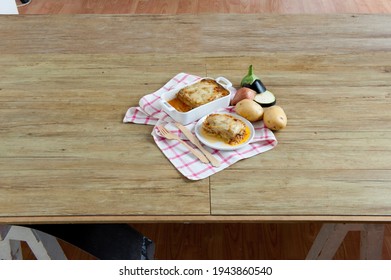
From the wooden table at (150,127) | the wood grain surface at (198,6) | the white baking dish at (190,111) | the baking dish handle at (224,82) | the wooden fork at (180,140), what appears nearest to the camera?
the wooden table at (150,127)

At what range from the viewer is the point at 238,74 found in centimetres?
154

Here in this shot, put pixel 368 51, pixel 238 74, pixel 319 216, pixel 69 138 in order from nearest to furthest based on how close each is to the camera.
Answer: pixel 319 216 → pixel 69 138 → pixel 238 74 → pixel 368 51

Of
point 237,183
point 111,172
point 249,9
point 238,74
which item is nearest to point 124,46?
point 238,74

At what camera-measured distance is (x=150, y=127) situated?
1.34m

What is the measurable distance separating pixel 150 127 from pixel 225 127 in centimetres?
21

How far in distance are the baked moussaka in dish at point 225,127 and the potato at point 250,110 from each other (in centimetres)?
4

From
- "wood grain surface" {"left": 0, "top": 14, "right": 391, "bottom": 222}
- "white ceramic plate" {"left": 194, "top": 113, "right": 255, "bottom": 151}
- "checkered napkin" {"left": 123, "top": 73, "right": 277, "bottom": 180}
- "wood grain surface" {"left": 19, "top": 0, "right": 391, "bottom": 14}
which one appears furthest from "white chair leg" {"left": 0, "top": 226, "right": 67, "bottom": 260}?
"wood grain surface" {"left": 19, "top": 0, "right": 391, "bottom": 14}

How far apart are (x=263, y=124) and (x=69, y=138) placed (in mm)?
503

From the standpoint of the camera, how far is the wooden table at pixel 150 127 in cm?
110

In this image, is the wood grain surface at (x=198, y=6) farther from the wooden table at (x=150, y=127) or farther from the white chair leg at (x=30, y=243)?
the white chair leg at (x=30, y=243)

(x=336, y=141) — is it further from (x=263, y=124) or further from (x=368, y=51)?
(x=368, y=51)

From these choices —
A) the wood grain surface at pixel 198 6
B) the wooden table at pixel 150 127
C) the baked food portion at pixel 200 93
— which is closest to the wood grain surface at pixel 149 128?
the wooden table at pixel 150 127

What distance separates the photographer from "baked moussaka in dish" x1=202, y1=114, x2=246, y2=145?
1251 mm

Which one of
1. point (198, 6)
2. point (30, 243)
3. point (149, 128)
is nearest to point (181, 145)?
point (149, 128)
